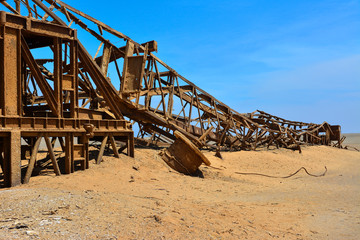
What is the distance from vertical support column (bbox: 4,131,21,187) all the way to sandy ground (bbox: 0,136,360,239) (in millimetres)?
422

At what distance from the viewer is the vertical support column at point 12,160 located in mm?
8570

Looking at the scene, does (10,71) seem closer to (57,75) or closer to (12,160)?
(57,75)

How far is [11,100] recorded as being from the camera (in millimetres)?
9109

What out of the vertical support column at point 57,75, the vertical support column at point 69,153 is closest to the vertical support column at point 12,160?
the vertical support column at point 69,153

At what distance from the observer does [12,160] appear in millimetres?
8625

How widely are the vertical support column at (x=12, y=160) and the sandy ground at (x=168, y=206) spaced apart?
422mm

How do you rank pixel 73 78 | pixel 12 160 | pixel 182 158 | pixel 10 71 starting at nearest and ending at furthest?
pixel 12 160 → pixel 10 71 → pixel 73 78 → pixel 182 158

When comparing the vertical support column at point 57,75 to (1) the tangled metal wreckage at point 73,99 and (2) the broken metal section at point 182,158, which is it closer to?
(1) the tangled metal wreckage at point 73,99

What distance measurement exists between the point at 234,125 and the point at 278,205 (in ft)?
36.8

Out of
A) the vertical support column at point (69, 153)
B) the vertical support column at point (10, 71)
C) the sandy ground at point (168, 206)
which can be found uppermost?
the vertical support column at point (10, 71)

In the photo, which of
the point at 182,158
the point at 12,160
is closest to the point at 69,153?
the point at 12,160

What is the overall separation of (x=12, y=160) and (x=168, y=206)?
455 cm

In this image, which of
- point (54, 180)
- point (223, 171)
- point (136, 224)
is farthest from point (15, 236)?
point (223, 171)

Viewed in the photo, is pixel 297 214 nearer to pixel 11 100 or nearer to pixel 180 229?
pixel 180 229
